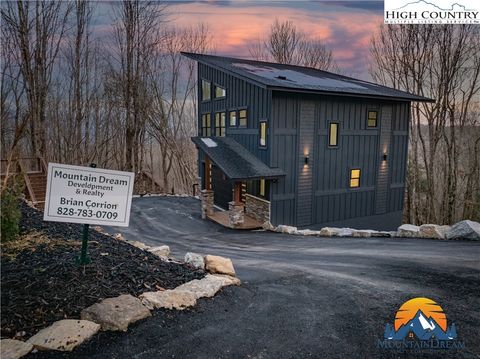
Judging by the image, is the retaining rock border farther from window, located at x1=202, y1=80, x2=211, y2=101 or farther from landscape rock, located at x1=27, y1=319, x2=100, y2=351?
window, located at x1=202, y1=80, x2=211, y2=101

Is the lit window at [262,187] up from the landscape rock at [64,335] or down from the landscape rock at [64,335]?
up

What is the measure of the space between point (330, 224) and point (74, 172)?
13128 millimetres

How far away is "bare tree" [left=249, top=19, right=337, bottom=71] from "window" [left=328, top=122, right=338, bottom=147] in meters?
15.1

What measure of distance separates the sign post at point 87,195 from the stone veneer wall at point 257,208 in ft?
34.3

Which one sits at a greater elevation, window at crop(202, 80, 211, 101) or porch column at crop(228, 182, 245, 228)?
window at crop(202, 80, 211, 101)

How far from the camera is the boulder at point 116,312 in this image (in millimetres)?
3227

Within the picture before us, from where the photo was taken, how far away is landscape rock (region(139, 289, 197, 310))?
12.1 ft

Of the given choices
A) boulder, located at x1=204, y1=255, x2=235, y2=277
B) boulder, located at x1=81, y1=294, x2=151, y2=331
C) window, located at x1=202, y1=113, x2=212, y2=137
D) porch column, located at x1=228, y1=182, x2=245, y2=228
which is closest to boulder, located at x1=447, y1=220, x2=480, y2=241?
boulder, located at x1=204, y1=255, x2=235, y2=277

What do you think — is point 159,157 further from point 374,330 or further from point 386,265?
point 374,330

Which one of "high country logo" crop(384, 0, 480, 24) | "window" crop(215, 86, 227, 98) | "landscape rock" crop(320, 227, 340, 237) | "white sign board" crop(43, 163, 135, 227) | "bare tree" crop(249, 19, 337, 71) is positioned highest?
"bare tree" crop(249, 19, 337, 71)

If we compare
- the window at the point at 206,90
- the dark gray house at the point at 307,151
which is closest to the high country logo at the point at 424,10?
the dark gray house at the point at 307,151

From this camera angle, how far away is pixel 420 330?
363cm

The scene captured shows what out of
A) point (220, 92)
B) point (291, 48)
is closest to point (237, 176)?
point (220, 92)

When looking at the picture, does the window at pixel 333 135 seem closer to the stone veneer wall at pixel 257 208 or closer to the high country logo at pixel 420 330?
the stone veneer wall at pixel 257 208
